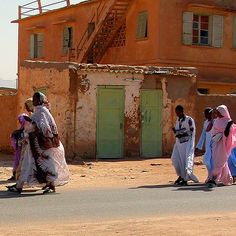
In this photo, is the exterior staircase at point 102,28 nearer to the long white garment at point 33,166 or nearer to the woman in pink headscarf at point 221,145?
the woman in pink headscarf at point 221,145

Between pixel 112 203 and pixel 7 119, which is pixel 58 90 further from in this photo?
pixel 112 203

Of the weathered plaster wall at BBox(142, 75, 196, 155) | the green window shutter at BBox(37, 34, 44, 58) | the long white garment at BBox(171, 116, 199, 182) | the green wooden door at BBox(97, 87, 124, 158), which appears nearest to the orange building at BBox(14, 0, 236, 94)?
the green window shutter at BBox(37, 34, 44, 58)

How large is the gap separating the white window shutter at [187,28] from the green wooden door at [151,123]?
8.71m

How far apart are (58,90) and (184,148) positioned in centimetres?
690

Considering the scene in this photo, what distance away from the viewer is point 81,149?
20.0m

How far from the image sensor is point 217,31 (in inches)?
1188

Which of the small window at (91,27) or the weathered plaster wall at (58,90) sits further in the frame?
the small window at (91,27)

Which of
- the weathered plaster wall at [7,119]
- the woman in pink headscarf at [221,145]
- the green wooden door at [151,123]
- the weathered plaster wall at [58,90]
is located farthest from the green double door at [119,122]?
the woman in pink headscarf at [221,145]

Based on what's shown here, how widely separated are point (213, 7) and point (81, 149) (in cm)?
1233

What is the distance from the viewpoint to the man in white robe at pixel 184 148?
1396cm

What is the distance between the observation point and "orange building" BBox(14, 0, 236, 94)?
2894cm

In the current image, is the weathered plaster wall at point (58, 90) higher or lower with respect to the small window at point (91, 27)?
lower

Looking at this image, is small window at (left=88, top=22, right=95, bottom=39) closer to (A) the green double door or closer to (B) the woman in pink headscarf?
(A) the green double door

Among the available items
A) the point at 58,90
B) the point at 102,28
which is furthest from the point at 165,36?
the point at 58,90
